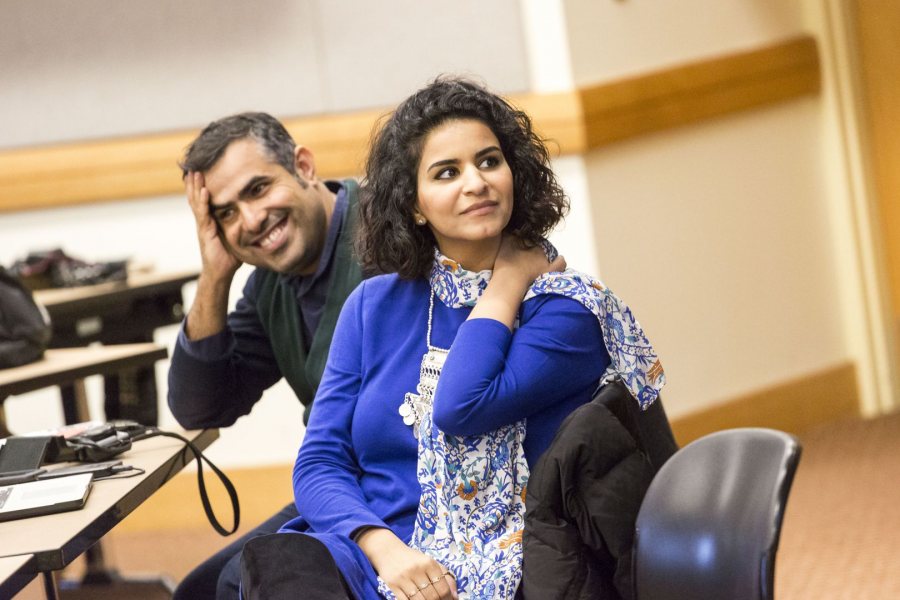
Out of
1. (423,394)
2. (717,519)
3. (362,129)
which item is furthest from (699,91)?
(717,519)

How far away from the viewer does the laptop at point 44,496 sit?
1918mm

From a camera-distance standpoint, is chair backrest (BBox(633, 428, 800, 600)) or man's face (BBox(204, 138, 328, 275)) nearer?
chair backrest (BBox(633, 428, 800, 600))

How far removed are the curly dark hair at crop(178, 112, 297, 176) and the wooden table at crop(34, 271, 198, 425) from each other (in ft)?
5.36

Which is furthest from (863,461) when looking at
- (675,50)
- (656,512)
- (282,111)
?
(656,512)

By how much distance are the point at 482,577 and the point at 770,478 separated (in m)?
0.49


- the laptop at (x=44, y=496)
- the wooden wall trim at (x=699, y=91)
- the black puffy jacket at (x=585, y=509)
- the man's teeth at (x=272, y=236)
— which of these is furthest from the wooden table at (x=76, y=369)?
the wooden wall trim at (x=699, y=91)

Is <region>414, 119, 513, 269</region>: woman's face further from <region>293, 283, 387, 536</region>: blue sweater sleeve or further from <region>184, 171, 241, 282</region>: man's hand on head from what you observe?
<region>184, 171, 241, 282</region>: man's hand on head

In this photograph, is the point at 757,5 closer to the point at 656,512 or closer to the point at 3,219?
the point at 3,219

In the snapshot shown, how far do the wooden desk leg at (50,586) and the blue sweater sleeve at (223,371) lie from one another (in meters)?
0.74

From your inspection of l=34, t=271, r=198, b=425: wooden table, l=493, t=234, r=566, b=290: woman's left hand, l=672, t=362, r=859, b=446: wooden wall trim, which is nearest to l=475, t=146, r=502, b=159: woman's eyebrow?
l=493, t=234, r=566, b=290: woman's left hand

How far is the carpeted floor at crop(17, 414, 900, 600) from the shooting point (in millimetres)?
3244

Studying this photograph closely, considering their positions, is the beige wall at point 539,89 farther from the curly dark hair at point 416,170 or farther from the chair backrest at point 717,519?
the chair backrest at point 717,519

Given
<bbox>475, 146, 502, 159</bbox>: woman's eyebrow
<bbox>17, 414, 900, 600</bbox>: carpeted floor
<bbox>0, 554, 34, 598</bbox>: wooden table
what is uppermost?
<bbox>475, 146, 502, 159</bbox>: woman's eyebrow

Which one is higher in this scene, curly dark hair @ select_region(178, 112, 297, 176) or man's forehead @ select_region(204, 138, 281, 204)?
curly dark hair @ select_region(178, 112, 297, 176)
